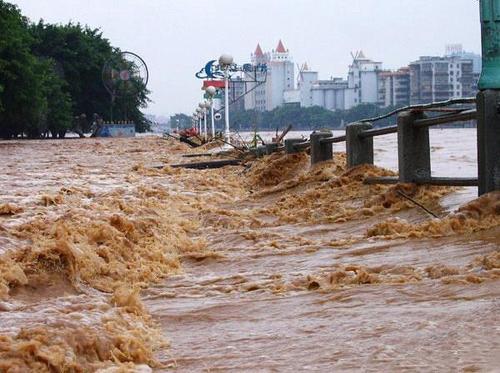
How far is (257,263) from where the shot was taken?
6199 millimetres

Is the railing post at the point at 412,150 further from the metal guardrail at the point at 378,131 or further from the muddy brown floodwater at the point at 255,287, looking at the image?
the metal guardrail at the point at 378,131

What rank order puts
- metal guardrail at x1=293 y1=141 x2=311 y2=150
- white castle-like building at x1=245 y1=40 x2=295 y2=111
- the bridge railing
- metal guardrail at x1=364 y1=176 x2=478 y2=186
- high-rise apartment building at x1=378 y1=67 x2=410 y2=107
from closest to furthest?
1. metal guardrail at x1=364 y1=176 x2=478 y2=186
2. the bridge railing
3. metal guardrail at x1=293 y1=141 x2=311 y2=150
4. high-rise apartment building at x1=378 y1=67 x2=410 y2=107
5. white castle-like building at x1=245 y1=40 x2=295 y2=111

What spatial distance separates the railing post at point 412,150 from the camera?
29.0 feet

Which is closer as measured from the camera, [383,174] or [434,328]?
[434,328]

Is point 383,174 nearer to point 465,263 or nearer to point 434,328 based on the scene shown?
point 465,263

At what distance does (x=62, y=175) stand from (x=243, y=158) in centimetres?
526

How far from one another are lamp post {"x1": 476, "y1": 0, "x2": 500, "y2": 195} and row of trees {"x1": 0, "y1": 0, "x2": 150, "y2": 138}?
43.5 meters

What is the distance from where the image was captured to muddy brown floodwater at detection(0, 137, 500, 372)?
360 centimetres

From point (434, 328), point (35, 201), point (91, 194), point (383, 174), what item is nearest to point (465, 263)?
point (434, 328)

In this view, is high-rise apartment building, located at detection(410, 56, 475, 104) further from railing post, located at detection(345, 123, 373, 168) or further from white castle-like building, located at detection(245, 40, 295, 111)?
railing post, located at detection(345, 123, 373, 168)

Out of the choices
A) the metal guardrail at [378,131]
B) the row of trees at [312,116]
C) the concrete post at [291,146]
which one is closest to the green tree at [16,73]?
the row of trees at [312,116]

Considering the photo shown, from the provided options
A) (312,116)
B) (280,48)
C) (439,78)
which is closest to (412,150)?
(439,78)

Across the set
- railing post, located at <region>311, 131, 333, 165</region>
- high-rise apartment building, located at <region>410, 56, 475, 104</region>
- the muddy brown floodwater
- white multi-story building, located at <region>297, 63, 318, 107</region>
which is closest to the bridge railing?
the muddy brown floodwater

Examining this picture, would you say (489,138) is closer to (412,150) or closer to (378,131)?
(412,150)
